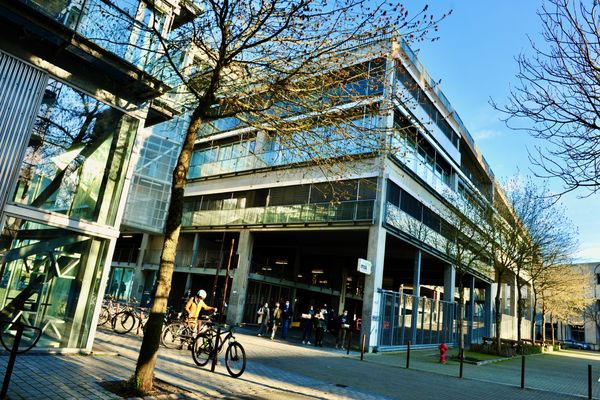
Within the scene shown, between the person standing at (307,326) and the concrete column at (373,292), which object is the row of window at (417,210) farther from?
the person standing at (307,326)

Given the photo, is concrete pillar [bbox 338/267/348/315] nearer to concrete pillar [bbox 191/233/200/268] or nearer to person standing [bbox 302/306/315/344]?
concrete pillar [bbox 191/233/200/268]

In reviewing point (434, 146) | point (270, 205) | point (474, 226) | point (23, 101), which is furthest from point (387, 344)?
point (23, 101)

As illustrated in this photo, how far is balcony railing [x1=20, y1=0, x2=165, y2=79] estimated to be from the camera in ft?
25.3

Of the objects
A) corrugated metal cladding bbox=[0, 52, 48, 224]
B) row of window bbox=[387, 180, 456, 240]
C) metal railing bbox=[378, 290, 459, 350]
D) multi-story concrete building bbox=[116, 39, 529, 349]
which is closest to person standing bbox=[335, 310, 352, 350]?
multi-story concrete building bbox=[116, 39, 529, 349]

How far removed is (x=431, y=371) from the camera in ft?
45.4

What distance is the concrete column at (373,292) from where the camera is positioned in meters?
18.9

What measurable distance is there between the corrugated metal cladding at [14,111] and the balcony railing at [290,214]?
43.0ft

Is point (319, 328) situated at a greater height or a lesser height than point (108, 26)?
lesser

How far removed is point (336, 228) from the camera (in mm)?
21438

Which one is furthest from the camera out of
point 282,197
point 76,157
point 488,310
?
point 488,310

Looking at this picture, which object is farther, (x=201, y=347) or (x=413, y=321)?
(x=413, y=321)

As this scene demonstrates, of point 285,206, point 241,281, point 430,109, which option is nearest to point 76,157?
point 285,206

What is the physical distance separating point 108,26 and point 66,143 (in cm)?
261

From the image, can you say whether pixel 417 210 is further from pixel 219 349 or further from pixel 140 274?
pixel 140 274
